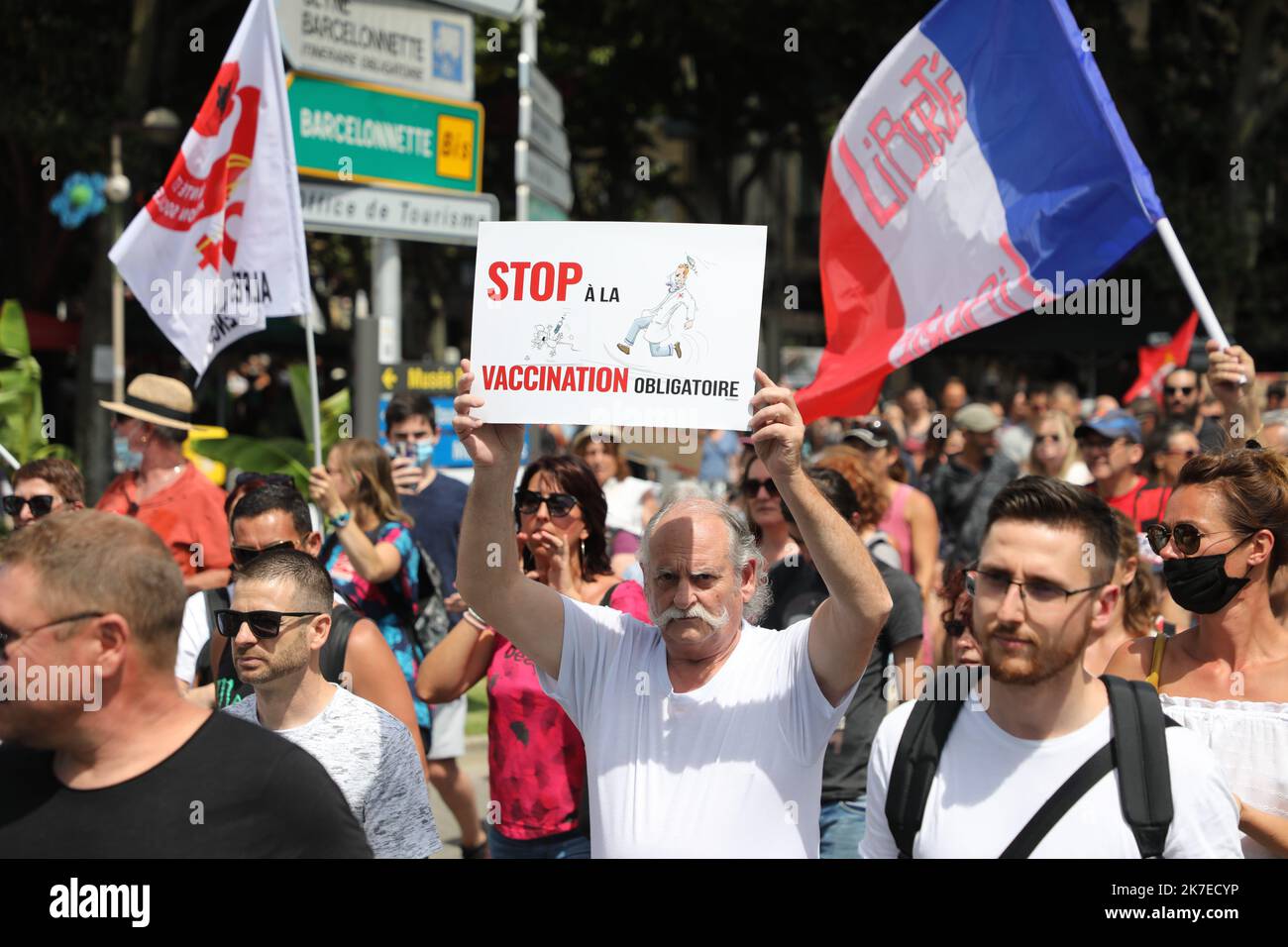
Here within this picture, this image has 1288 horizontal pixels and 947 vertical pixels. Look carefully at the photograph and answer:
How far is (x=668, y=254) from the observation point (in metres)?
3.17

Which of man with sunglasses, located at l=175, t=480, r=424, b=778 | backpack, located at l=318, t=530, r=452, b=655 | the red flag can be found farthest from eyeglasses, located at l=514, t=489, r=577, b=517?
the red flag

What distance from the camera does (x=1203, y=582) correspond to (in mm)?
3369

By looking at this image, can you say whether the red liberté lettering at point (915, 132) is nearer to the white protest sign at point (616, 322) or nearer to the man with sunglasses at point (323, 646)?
the white protest sign at point (616, 322)

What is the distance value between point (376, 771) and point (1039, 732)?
62.1 inches

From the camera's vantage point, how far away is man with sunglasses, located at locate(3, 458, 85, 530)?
17.8ft

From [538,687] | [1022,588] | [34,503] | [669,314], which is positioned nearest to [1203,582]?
[1022,588]

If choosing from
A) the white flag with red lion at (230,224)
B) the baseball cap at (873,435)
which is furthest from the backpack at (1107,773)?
the baseball cap at (873,435)

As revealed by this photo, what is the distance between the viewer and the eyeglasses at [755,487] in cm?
518

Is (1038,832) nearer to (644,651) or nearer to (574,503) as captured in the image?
(644,651)

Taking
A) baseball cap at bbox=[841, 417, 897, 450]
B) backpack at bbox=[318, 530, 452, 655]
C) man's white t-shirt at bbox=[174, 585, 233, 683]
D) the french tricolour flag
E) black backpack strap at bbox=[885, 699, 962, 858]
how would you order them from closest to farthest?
black backpack strap at bbox=[885, 699, 962, 858] < the french tricolour flag < man's white t-shirt at bbox=[174, 585, 233, 683] < backpack at bbox=[318, 530, 452, 655] < baseball cap at bbox=[841, 417, 897, 450]

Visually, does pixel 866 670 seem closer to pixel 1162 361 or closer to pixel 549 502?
pixel 549 502

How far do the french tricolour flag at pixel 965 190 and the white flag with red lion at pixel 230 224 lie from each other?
2110 millimetres

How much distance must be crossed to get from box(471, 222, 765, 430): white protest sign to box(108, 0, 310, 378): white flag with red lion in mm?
2453
